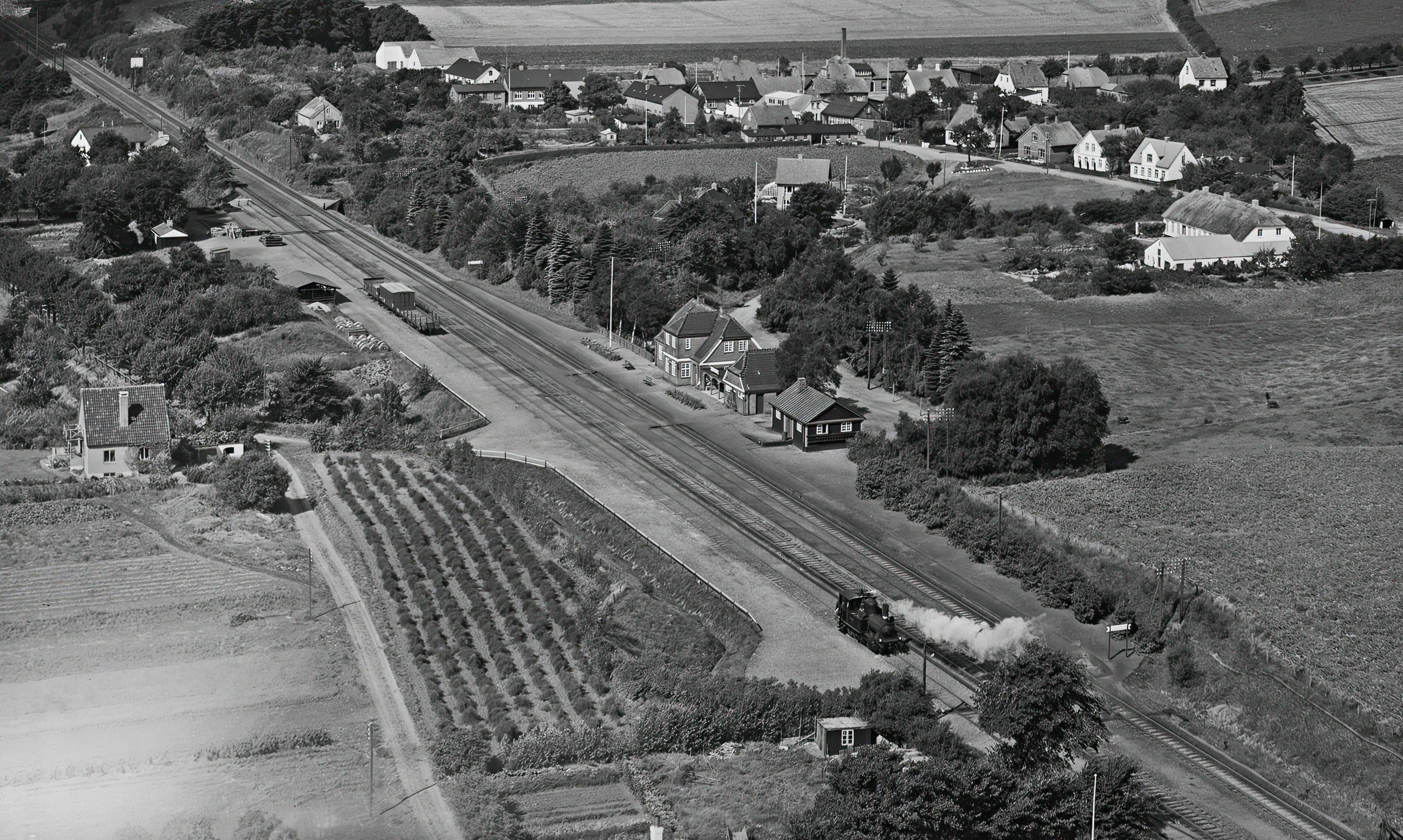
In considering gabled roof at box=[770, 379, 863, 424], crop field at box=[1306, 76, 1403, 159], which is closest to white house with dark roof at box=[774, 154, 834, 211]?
crop field at box=[1306, 76, 1403, 159]

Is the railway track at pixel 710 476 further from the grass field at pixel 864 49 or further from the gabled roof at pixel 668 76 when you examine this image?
the grass field at pixel 864 49

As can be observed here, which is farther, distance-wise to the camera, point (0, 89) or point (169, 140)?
point (0, 89)

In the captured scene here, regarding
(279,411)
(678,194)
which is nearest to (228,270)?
(279,411)

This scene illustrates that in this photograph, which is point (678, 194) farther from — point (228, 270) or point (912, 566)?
point (912, 566)

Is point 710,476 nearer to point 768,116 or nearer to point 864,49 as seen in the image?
point 768,116

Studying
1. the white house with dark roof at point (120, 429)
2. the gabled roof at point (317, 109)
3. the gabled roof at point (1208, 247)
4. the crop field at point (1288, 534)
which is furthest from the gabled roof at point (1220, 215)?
the gabled roof at point (317, 109)

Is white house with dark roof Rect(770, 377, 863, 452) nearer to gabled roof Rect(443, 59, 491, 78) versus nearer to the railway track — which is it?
the railway track
